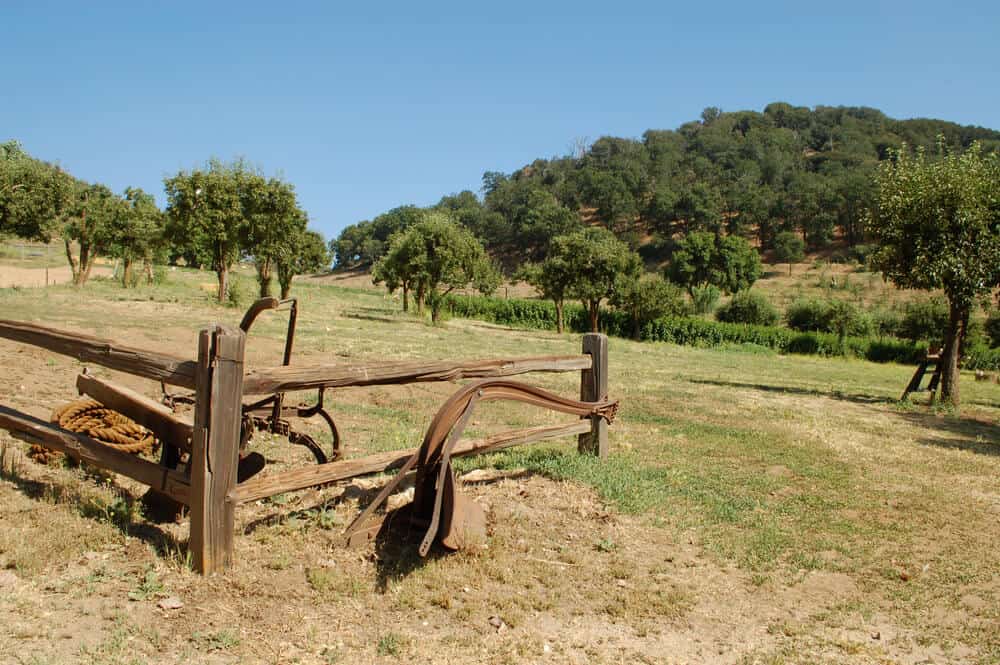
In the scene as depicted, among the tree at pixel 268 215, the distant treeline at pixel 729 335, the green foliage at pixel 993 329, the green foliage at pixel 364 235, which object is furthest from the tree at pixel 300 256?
the green foliage at pixel 364 235

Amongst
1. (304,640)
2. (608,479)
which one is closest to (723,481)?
(608,479)

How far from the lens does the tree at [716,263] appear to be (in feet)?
265

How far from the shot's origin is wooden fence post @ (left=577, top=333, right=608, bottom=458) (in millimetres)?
7387

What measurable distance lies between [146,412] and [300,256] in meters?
39.4

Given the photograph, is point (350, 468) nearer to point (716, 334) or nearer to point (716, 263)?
point (716, 334)

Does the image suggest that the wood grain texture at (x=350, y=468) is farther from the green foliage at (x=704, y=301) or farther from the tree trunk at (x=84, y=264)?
the green foliage at (x=704, y=301)

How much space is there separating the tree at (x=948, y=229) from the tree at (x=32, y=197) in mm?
31711

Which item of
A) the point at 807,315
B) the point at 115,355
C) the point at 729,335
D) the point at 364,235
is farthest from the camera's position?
the point at 364,235

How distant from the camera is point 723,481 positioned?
7977 mm

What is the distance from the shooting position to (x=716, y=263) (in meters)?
82.7

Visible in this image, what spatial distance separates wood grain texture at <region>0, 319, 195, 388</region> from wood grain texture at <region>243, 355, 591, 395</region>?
437 millimetres

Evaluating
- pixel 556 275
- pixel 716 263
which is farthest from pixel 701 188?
pixel 556 275

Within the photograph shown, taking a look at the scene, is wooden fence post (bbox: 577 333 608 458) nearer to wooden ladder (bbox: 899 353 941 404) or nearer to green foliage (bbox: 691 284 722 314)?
wooden ladder (bbox: 899 353 941 404)

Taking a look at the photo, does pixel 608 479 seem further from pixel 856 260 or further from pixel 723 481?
pixel 856 260
